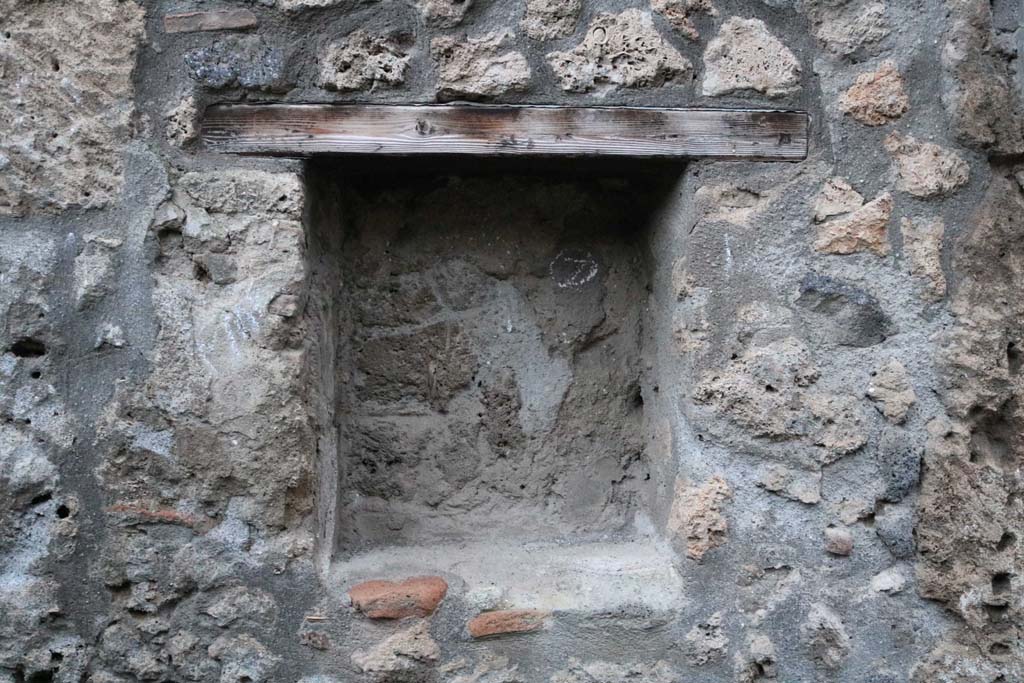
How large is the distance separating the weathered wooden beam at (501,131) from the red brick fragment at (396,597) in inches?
34.5

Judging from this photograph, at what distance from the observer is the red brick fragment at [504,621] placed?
1757 mm

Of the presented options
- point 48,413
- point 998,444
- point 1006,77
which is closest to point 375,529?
point 48,413

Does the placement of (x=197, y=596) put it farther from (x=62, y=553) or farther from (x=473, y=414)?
(x=473, y=414)

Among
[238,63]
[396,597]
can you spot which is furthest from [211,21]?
[396,597]

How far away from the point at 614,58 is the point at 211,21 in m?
0.80

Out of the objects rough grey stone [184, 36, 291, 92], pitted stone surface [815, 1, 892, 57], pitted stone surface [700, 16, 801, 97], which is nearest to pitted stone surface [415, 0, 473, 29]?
rough grey stone [184, 36, 291, 92]

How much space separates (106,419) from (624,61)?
4.10 ft

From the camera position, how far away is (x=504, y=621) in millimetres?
1760

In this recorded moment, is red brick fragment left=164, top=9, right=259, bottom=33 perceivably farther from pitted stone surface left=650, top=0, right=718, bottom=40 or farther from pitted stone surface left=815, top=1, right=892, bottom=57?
pitted stone surface left=815, top=1, right=892, bottom=57

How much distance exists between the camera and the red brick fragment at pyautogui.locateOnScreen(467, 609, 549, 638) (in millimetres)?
1757

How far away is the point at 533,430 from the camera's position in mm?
2061

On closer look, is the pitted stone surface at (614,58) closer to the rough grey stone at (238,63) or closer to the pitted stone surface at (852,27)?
the pitted stone surface at (852,27)

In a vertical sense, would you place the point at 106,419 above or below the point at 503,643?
above

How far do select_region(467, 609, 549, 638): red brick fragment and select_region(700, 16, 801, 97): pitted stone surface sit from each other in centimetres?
113
